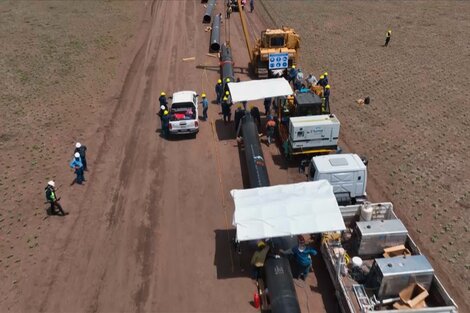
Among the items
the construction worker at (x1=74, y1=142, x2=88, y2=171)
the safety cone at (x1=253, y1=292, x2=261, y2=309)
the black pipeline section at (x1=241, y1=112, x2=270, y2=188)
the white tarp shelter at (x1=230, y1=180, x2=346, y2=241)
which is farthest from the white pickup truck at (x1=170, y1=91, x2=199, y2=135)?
the safety cone at (x1=253, y1=292, x2=261, y2=309)

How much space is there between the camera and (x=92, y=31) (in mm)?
47344

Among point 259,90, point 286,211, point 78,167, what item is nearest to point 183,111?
point 259,90

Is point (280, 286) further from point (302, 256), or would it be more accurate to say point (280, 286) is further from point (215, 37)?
point (215, 37)

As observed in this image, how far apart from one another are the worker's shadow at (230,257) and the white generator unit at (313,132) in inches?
262

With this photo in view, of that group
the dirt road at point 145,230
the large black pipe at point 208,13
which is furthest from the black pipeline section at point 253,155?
the large black pipe at point 208,13

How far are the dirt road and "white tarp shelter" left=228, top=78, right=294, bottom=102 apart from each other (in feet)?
9.57

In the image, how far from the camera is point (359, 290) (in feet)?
48.4

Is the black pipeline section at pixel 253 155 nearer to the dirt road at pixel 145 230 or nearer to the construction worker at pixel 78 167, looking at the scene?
the dirt road at pixel 145 230

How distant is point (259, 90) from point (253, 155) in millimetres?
5901

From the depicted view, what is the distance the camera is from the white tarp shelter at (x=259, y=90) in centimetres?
2572

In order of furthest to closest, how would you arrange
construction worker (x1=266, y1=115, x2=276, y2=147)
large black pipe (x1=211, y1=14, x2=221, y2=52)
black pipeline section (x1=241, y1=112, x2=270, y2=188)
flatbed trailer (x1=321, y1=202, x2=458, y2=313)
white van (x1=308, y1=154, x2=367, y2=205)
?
large black pipe (x1=211, y1=14, x2=221, y2=52), construction worker (x1=266, y1=115, x2=276, y2=147), black pipeline section (x1=241, y1=112, x2=270, y2=188), white van (x1=308, y1=154, x2=367, y2=205), flatbed trailer (x1=321, y1=202, x2=458, y2=313)

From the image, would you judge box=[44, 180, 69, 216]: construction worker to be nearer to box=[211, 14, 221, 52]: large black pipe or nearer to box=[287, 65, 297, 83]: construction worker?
box=[287, 65, 297, 83]: construction worker

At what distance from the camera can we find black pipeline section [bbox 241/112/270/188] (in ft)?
66.8

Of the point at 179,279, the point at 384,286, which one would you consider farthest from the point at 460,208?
the point at 179,279
